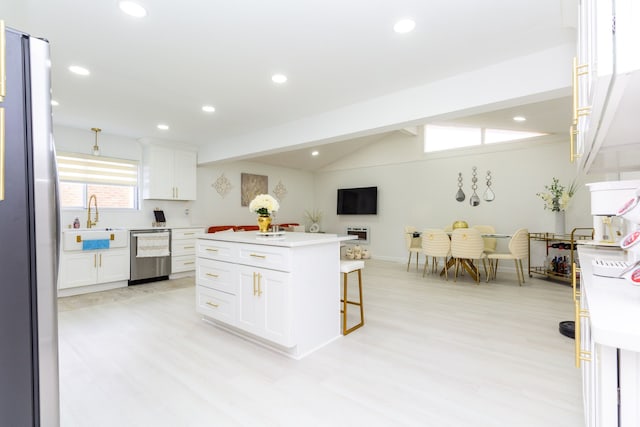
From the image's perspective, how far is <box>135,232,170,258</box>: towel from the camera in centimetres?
493

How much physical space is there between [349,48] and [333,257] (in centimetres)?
176

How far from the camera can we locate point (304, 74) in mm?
3023

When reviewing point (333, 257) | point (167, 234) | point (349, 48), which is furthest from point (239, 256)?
point (167, 234)

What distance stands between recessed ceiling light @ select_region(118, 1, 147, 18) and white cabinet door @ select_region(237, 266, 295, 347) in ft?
6.46

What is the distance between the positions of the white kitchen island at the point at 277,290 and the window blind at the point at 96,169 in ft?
10.5

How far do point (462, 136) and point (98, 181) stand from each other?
6.73 metres

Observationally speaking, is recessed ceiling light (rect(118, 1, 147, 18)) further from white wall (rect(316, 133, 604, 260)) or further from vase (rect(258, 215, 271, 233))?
white wall (rect(316, 133, 604, 260))

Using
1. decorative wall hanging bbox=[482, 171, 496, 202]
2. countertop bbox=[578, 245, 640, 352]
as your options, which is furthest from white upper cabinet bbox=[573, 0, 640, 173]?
decorative wall hanging bbox=[482, 171, 496, 202]

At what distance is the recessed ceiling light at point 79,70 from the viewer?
282 cm

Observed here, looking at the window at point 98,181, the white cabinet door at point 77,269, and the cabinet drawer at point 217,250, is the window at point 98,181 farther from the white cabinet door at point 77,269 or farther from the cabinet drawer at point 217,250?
the cabinet drawer at point 217,250

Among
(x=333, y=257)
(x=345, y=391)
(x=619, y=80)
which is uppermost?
(x=619, y=80)

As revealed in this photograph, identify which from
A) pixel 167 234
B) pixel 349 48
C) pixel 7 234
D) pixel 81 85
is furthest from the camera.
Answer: pixel 167 234

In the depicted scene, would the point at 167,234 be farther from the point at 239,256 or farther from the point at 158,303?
the point at 239,256

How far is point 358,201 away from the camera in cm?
802
